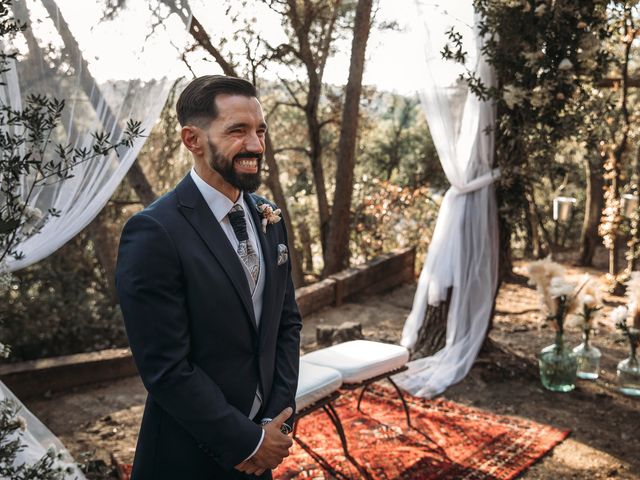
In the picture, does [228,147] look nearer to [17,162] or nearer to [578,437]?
[17,162]

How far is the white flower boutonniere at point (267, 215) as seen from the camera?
1.95 m

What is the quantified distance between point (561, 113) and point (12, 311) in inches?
174

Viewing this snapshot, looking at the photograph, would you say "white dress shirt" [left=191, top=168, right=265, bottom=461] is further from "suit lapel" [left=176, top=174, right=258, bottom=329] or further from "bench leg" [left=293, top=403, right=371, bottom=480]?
"bench leg" [left=293, top=403, right=371, bottom=480]

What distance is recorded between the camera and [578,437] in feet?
12.5

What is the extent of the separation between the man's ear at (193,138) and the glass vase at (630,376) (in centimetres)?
362

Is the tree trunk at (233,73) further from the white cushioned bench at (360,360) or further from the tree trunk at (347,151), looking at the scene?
the white cushioned bench at (360,360)

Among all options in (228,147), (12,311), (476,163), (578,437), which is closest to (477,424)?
(578,437)

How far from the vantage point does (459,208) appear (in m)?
4.83

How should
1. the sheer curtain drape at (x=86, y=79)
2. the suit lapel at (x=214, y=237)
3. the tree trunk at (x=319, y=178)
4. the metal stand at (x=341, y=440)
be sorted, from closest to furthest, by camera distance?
1. the suit lapel at (x=214, y=237)
2. the sheer curtain drape at (x=86, y=79)
3. the metal stand at (x=341, y=440)
4. the tree trunk at (x=319, y=178)

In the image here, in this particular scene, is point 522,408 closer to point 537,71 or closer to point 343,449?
point 343,449

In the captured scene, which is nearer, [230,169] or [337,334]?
[230,169]

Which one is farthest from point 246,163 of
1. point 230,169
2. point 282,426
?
point 282,426

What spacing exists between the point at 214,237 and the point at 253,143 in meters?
0.26

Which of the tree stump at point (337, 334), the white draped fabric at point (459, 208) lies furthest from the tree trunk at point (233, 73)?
the white draped fabric at point (459, 208)
